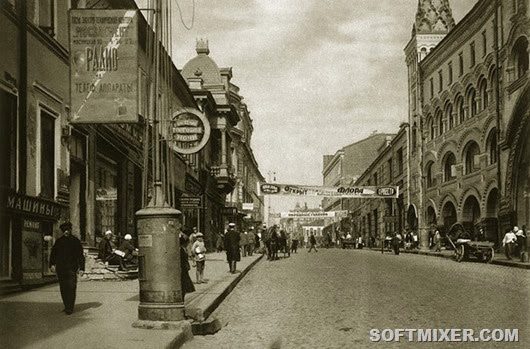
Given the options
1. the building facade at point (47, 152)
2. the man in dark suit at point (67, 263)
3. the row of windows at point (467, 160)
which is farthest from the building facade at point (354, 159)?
the man in dark suit at point (67, 263)

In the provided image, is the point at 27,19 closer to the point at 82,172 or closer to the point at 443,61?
the point at 82,172

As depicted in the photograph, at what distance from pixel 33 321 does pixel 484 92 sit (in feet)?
109

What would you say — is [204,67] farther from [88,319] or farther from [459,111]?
[88,319]

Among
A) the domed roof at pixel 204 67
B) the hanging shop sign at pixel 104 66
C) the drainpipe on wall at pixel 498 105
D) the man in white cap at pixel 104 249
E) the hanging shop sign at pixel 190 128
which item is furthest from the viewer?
the domed roof at pixel 204 67

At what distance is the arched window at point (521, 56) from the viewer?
32969 millimetres

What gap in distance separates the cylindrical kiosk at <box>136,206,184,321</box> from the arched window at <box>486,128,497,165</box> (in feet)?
97.4

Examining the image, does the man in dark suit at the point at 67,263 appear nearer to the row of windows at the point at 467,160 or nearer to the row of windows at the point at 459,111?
the row of windows at the point at 467,160

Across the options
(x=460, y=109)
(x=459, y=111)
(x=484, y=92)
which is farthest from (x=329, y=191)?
(x=484, y=92)

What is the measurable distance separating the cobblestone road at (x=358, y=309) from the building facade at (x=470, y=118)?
15.9 meters

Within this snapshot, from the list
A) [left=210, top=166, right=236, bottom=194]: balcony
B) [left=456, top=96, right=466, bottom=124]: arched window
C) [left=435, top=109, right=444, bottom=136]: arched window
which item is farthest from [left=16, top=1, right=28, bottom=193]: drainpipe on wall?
[left=435, top=109, right=444, bottom=136]: arched window

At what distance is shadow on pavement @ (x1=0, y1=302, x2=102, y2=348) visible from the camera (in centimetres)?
884

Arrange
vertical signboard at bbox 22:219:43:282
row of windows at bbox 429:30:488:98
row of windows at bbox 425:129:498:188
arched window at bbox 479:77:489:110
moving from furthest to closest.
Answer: row of windows at bbox 429:30:488:98, arched window at bbox 479:77:489:110, row of windows at bbox 425:129:498:188, vertical signboard at bbox 22:219:43:282

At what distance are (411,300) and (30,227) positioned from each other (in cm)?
781

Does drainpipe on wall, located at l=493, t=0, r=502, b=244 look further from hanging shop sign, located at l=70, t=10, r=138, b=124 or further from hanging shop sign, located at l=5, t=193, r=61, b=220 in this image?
hanging shop sign, located at l=70, t=10, r=138, b=124
